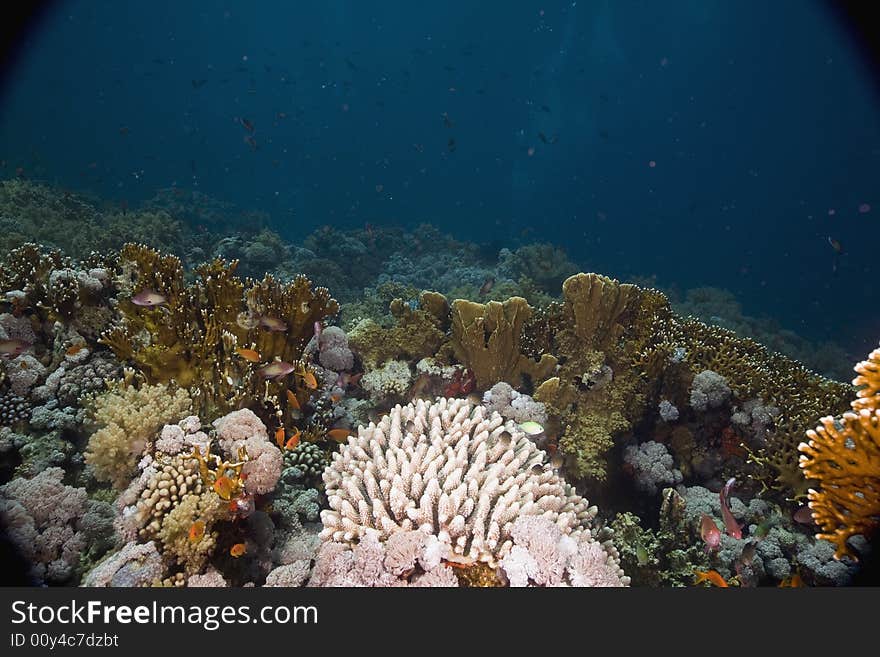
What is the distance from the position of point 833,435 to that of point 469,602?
257cm

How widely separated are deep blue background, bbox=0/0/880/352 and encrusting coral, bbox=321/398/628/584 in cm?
3574

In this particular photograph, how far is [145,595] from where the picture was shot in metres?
2.39

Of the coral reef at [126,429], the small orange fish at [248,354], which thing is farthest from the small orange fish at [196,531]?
the small orange fish at [248,354]

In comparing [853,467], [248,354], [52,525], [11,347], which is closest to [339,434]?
[248,354]

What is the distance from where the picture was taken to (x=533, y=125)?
4722 inches

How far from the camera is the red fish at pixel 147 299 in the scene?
15.4 ft

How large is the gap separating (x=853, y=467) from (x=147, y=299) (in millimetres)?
6293

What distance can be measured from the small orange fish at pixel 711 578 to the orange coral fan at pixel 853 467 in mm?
1312

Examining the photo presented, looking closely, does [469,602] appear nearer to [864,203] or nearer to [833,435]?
[833,435]

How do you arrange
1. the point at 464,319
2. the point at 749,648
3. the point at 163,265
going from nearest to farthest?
the point at 749,648, the point at 163,265, the point at 464,319

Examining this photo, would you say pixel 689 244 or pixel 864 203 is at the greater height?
pixel 864 203

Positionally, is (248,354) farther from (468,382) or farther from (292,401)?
(468,382)

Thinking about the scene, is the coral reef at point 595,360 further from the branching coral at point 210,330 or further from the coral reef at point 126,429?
the coral reef at point 126,429

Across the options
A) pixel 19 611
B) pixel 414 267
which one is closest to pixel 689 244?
pixel 414 267
